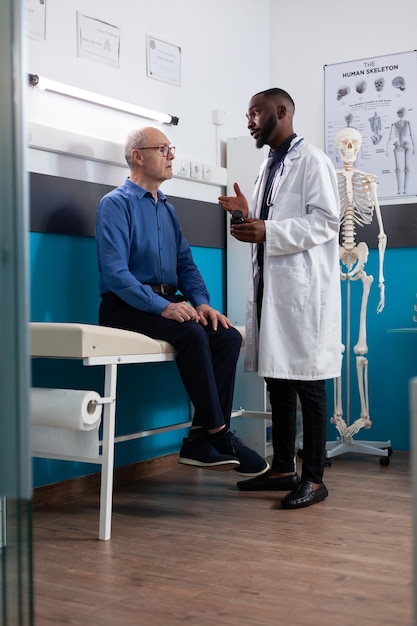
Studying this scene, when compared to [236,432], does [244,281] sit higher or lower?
higher

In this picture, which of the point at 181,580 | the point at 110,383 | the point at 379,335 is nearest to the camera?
the point at 181,580

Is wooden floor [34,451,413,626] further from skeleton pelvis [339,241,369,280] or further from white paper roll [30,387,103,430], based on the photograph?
skeleton pelvis [339,241,369,280]

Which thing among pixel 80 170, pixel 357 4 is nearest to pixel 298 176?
pixel 80 170

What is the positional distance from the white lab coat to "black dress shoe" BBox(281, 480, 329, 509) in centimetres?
41

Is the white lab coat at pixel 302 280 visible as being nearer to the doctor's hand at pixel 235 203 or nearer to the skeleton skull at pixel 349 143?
the doctor's hand at pixel 235 203

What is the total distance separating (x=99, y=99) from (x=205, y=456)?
1.49 m

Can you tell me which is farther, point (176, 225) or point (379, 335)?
point (379, 335)

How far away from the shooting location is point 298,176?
311 cm

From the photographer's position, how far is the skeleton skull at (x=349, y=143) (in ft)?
13.0

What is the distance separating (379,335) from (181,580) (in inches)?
92.9

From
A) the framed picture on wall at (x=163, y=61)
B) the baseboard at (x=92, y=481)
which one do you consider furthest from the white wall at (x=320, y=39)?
the baseboard at (x=92, y=481)

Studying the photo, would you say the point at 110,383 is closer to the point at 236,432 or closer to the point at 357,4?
the point at 236,432

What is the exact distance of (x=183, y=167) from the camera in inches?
152

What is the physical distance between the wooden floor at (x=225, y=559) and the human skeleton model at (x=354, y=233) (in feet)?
1.93
